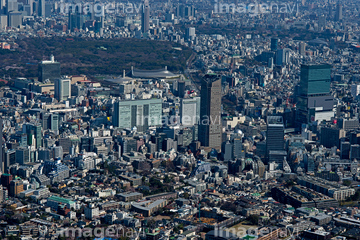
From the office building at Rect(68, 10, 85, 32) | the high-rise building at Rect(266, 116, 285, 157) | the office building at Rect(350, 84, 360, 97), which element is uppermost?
the office building at Rect(68, 10, 85, 32)

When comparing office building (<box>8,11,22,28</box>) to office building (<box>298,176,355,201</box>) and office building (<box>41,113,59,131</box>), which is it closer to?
office building (<box>41,113,59,131</box>)

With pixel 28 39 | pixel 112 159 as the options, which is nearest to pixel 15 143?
pixel 112 159

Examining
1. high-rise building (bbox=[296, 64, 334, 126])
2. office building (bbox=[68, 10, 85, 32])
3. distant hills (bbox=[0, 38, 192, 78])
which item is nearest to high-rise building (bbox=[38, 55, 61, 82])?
distant hills (bbox=[0, 38, 192, 78])

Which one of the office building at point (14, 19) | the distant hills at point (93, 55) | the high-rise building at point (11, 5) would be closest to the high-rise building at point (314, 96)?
the distant hills at point (93, 55)

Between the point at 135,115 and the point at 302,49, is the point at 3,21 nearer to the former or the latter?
the point at 302,49

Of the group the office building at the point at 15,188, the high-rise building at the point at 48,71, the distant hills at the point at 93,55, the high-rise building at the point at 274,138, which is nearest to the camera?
the office building at the point at 15,188

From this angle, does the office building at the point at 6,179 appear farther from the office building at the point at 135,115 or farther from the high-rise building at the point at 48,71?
the high-rise building at the point at 48,71
